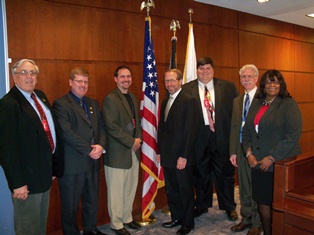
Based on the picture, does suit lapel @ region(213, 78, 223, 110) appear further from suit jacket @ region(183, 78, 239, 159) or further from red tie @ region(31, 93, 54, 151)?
red tie @ region(31, 93, 54, 151)

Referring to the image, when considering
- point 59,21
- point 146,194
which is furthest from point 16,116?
point 146,194

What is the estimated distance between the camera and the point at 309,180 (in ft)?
6.38

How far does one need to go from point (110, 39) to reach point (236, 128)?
1743 millimetres

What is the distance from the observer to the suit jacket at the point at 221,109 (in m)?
3.49

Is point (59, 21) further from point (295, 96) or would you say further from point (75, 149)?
point (295, 96)

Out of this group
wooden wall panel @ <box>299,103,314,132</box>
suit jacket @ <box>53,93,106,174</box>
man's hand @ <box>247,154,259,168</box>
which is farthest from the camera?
wooden wall panel @ <box>299,103,314,132</box>

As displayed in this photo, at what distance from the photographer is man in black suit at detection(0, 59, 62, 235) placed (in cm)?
220

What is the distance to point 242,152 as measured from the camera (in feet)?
10.4

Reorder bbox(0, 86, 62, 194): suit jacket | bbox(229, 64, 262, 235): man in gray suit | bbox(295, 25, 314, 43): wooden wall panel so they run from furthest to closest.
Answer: bbox(295, 25, 314, 43): wooden wall panel < bbox(229, 64, 262, 235): man in gray suit < bbox(0, 86, 62, 194): suit jacket

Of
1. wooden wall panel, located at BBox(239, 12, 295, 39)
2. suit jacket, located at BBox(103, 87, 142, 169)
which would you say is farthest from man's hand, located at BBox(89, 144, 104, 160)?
wooden wall panel, located at BBox(239, 12, 295, 39)

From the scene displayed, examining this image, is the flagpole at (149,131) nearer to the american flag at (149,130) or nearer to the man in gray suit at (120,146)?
the american flag at (149,130)

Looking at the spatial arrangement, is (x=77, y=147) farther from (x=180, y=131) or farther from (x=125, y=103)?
(x=180, y=131)

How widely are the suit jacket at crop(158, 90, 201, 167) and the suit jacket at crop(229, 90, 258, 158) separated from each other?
1.36 feet

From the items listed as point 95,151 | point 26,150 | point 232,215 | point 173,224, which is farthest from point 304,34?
point 26,150
